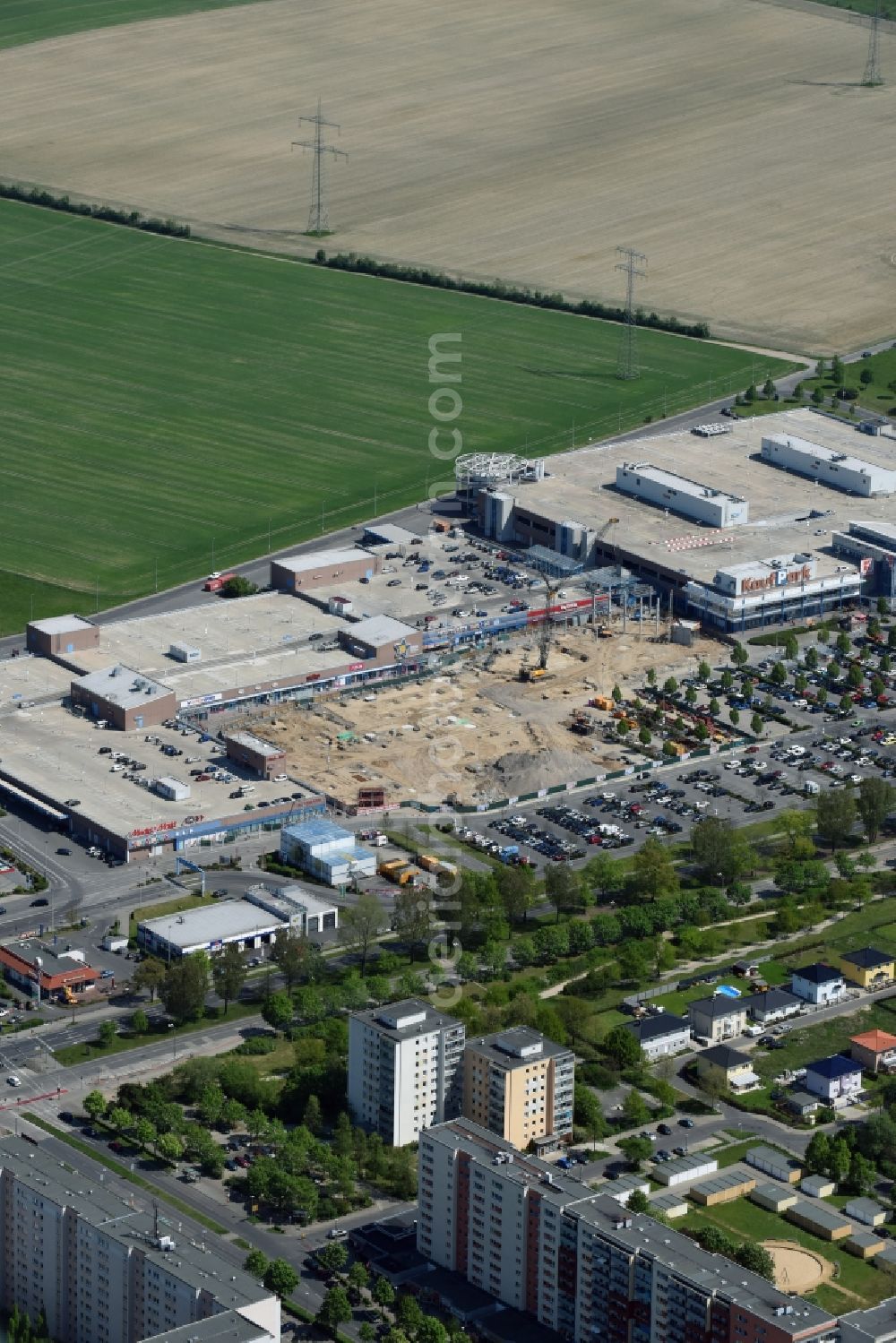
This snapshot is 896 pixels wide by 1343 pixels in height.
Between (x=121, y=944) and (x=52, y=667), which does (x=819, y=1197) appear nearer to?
(x=121, y=944)

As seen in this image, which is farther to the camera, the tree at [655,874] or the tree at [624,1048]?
the tree at [655,874]

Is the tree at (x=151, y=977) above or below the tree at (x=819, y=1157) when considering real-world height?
above

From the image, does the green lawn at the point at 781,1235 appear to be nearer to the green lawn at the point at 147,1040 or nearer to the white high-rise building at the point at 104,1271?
the white high-rise building at the point at 104,1271

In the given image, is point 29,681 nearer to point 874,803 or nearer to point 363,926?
point 363,926

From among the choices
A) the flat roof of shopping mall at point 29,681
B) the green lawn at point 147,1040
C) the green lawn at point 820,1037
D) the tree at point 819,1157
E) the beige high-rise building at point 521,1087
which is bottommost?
the green lawn at point 820,1037

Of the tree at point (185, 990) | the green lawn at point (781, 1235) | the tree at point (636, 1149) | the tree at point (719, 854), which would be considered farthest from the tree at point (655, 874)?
the green lawn at point (781, 1235)

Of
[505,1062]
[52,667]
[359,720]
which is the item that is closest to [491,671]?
[359,720]
